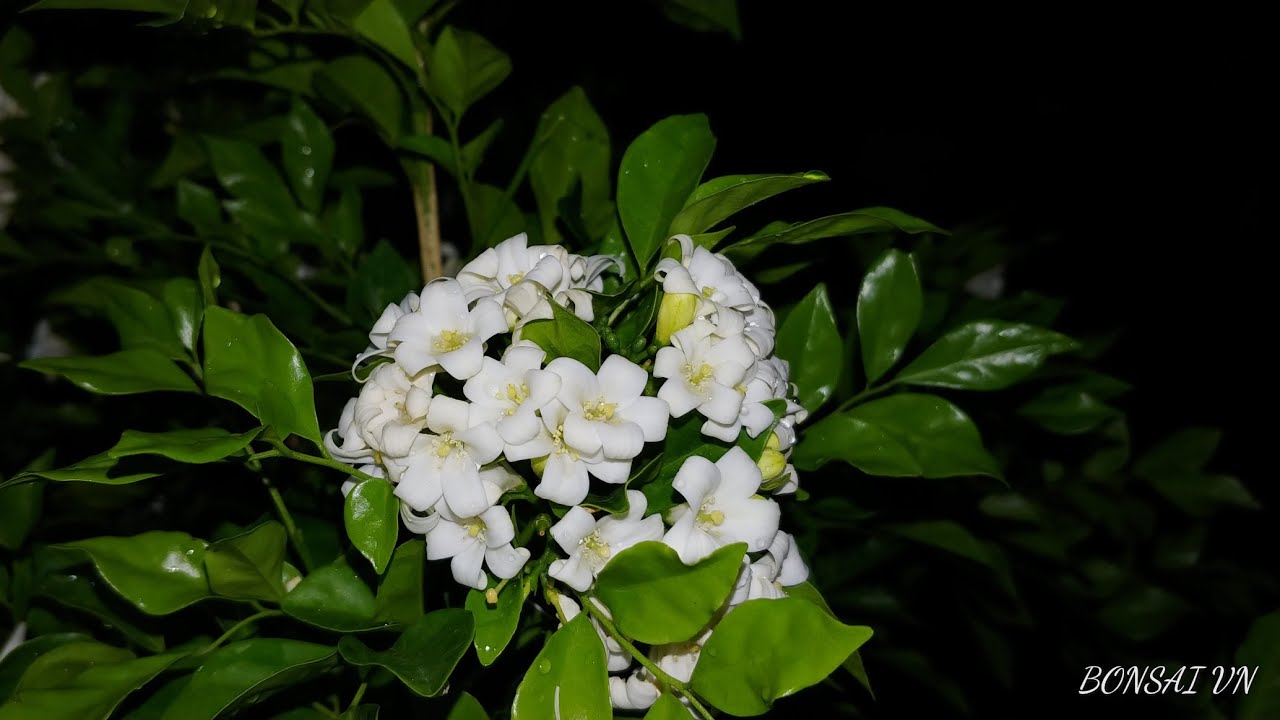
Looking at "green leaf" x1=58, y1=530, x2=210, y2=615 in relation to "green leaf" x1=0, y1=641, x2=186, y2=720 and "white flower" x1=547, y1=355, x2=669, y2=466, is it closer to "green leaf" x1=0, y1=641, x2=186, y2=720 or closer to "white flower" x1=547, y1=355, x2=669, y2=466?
"green leaf" x1=0, y1=641, x2=186, y2=720

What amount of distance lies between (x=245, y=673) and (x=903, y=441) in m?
0.41

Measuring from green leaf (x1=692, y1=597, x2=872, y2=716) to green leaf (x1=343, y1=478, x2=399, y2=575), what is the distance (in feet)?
0.54

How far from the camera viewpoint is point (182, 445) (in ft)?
1.42

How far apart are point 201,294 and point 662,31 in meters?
1.05

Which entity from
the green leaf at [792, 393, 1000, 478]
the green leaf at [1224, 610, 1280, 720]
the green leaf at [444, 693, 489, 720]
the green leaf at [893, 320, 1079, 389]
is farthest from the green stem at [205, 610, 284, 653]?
the green leaf at [1224, 610, 1280, 720]

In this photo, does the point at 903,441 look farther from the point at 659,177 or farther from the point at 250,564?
the point at 250,564

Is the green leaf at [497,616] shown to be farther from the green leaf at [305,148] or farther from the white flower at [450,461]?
the green leaf at [305,148]

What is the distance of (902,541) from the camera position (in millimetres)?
851

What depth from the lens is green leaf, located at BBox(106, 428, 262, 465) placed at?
0.42 metres

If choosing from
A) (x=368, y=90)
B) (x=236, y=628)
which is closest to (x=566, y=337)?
(x=236, y=628)

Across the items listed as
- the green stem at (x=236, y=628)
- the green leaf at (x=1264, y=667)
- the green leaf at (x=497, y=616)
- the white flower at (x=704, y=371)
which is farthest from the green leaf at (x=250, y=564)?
the green leaf at (x=1264, y=667)

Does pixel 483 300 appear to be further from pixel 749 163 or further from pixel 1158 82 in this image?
pixel 1158 82

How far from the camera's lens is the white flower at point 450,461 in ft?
1.35

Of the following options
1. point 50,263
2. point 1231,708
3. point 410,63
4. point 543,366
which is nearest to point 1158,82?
point 1231,708
